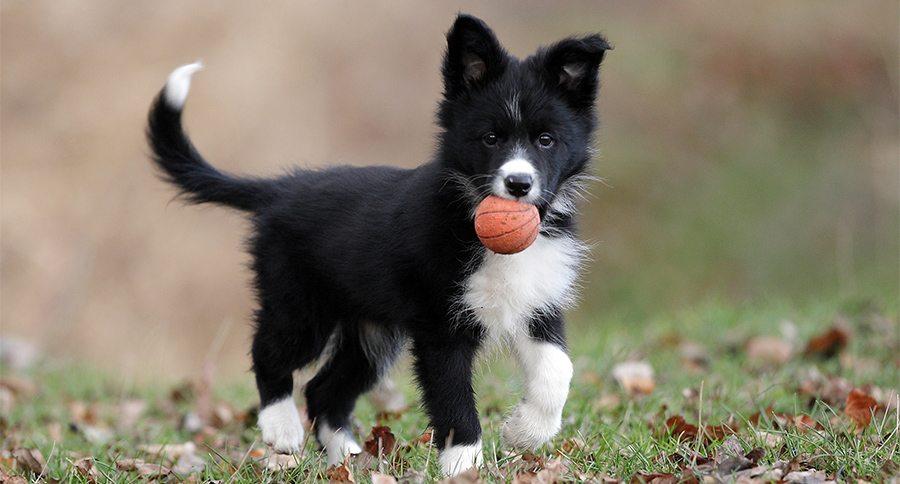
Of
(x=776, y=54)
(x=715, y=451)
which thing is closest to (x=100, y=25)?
(x=776, y=54)

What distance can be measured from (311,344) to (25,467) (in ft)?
3.98

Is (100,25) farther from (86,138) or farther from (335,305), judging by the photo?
(335,305)

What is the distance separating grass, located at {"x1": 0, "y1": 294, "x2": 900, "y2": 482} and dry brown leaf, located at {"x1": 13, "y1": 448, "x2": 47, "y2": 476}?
1.9 inches

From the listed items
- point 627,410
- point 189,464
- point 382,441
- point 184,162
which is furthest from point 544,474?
point 184,162

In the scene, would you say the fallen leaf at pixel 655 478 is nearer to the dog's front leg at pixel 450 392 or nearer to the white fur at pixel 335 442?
the dog's front leg at pixel 450 392

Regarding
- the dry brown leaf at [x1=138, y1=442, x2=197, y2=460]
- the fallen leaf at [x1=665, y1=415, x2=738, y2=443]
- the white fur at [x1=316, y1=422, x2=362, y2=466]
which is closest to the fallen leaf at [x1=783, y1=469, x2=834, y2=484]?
the fallen leaf at [x1=665, y1=415, x2=738, y2=443]

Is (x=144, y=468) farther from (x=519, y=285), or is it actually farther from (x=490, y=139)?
(x=490, y=139)

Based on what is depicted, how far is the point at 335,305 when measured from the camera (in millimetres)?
4664

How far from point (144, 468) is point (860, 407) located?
112 inches

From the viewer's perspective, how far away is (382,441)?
14.0 feet

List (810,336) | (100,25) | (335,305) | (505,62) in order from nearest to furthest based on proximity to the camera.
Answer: (505,62), (335,305), (810,336), (100,25)

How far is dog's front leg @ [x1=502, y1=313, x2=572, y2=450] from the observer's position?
159 inches

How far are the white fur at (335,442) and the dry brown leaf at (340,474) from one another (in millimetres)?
676

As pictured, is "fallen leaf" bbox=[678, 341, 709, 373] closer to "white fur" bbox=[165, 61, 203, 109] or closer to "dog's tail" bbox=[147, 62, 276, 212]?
"dog's tail" bbox=[147, 62, 276, 212]
